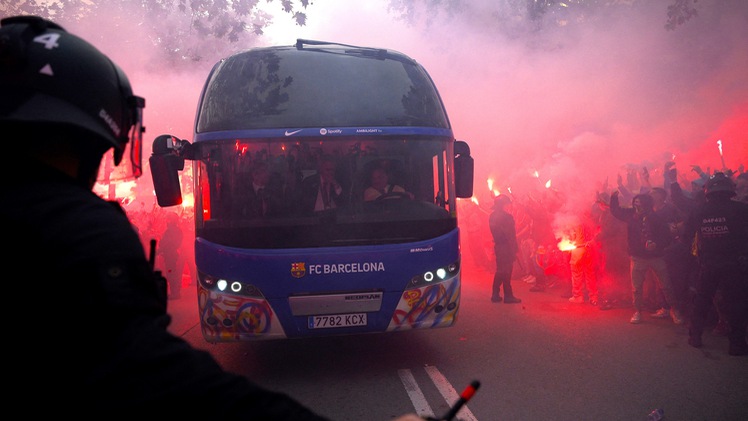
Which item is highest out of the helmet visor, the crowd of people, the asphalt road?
the helmet visor

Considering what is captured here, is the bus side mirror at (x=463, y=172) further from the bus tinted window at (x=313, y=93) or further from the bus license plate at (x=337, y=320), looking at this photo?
the bus license plate at (x=337, y=320)

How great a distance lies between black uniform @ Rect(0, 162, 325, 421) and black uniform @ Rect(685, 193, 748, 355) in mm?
7000

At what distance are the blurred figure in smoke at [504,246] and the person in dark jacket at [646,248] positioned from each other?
222cm

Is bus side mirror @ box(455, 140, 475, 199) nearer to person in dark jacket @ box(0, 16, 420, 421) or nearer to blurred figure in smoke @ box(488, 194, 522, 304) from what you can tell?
blurred figure in smoke @ box(488, 194, 522, 304)

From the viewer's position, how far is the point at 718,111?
19.7 m

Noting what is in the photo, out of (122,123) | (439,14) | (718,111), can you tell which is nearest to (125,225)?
(122,123)

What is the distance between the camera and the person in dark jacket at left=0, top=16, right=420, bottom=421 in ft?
2.94

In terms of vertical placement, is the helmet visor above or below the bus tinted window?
below

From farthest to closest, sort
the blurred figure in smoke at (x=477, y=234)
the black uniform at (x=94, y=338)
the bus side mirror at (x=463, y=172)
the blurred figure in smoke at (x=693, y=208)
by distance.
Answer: the blurred figure in smoke at (x=477, y=234)
the blurred figure in smoke at (x=693, y=208)
the bus side mirror at (x=463, y=172)
the black uniform at (x=94, y=338)

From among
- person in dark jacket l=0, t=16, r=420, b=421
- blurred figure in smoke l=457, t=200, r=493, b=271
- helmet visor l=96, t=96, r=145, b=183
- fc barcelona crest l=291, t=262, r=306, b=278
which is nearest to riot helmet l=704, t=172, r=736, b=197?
fc barcelona crest l=291, t=262, r=306, b=278

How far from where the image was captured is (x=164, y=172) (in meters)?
5.45

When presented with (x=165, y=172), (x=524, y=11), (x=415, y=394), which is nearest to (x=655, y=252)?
(x=415, y=394)

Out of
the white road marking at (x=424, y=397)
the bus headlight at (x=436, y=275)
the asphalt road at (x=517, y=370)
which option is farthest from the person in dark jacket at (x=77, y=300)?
the bus headlight at (x=436, y=275)

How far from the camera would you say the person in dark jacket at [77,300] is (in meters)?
0.90
